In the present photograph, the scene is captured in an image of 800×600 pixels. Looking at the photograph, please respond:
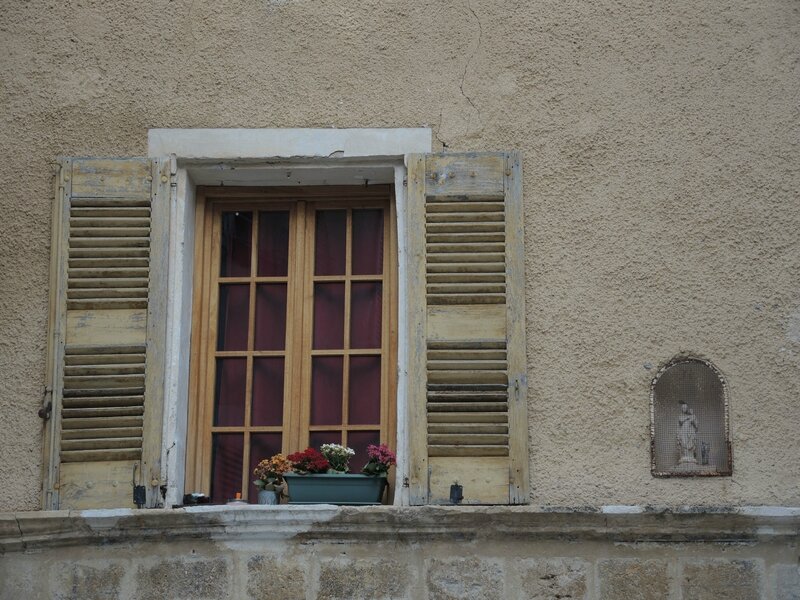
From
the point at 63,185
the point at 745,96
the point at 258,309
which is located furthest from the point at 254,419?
the point at 745,96

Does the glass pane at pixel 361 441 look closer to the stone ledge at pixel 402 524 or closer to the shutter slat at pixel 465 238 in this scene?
the stone ledge at pixel 402 524

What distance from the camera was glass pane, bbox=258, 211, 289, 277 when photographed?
24.9 ft

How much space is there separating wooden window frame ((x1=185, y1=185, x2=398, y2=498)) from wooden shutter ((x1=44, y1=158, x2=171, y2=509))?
0.28m

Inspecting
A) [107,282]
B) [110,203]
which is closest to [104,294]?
[107,282]

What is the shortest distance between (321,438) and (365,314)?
62 cm

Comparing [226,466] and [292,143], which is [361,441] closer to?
[226,466]

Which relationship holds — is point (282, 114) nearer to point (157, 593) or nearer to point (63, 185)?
point (63, 185)

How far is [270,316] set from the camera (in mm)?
7539

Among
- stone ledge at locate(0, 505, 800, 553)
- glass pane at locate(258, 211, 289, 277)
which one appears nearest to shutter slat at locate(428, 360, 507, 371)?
stone ledge at locate(0, 505, 800, 553)

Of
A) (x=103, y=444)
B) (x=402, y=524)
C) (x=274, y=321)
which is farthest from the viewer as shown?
(x=274, y=321)

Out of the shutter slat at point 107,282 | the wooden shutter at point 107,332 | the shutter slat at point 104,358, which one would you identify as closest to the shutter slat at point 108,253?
the wooden shutter at point 107,332

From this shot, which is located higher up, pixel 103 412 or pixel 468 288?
pixel 468 288

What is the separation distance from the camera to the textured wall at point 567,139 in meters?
7.08

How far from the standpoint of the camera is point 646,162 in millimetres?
7344
